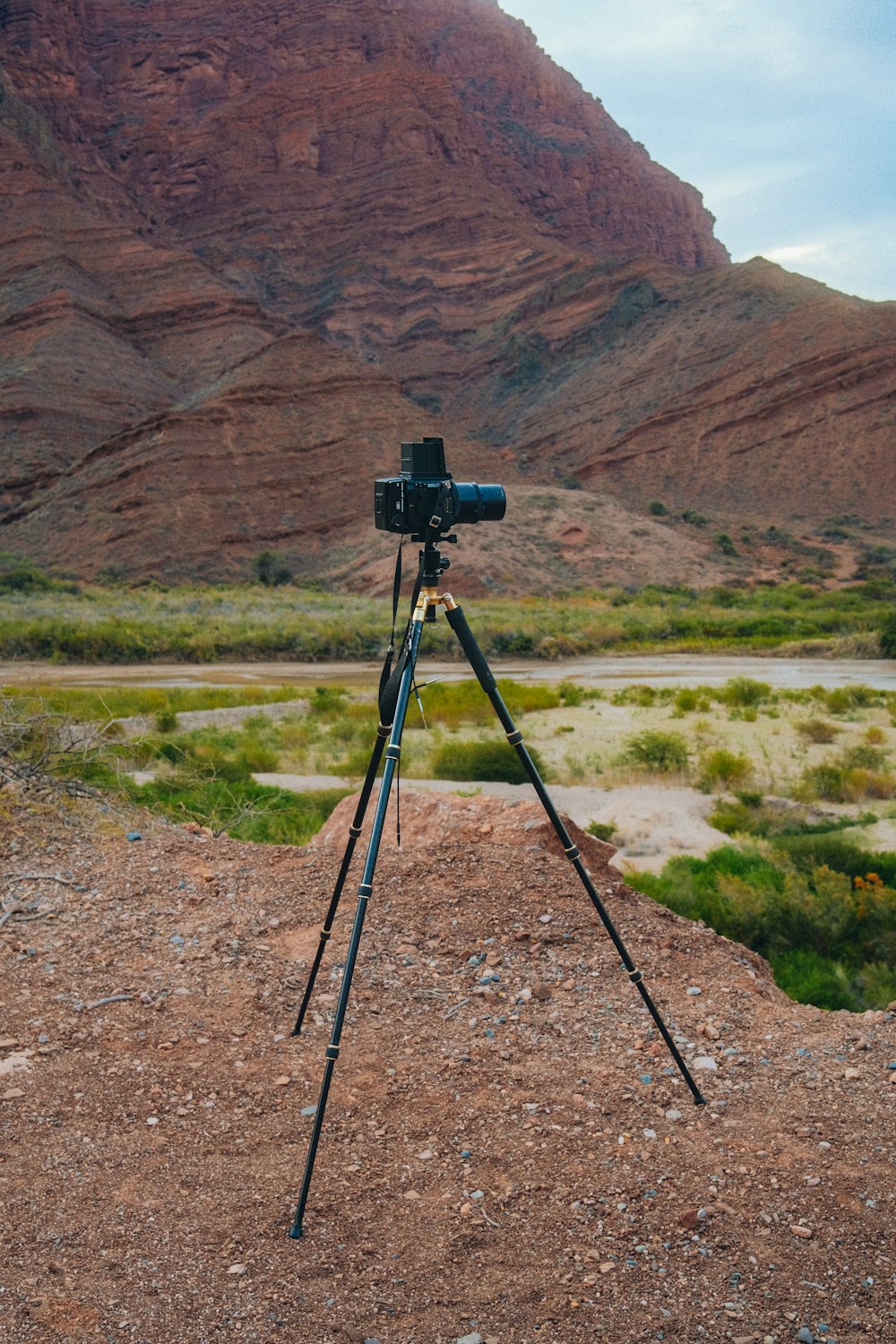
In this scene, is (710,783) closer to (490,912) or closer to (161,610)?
(490,912)

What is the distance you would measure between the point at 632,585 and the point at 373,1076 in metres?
42.3

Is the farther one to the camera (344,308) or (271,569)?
(344,308)

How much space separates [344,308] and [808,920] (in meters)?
82.3

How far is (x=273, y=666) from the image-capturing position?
97.4ft

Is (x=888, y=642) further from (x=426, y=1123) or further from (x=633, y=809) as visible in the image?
(x=426, y=1123)

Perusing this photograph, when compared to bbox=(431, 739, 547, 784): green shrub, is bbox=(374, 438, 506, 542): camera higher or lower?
higher

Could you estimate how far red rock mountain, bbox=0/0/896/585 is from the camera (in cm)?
5241

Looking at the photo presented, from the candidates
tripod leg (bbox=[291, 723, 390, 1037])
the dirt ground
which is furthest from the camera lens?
the dirt ground

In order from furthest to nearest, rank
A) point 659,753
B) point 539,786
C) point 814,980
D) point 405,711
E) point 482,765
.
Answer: point 659,753, point 482,765, point 814,980, point 405,711, point 539,786

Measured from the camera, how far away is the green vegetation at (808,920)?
24.7 feet

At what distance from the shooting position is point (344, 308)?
3327 inches

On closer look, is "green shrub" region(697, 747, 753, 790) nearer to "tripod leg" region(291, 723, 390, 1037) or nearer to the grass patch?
the grass patch

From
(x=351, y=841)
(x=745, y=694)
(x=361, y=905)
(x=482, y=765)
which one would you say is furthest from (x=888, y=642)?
(x=361, y=905)

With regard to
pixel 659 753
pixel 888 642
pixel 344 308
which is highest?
pixel 344 308
